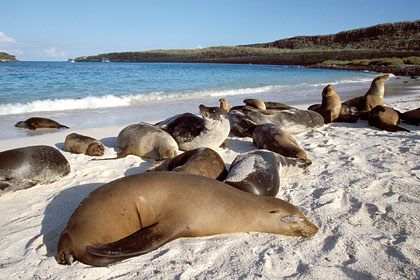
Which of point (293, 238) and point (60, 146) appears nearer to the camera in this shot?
point (293, 238)

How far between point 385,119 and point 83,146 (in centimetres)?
604

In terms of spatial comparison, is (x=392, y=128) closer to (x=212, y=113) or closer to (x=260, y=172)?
(x=212, y=113)

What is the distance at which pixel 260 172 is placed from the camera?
346 centimetres

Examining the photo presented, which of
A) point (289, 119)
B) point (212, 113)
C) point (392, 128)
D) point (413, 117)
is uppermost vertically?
point (212, 113)

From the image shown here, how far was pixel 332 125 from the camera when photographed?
7.39 m

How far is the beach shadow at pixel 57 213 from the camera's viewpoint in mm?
2709

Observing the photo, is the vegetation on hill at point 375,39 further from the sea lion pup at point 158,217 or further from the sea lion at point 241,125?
the sea lion pup at point 158,217

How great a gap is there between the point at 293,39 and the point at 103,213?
113338mm

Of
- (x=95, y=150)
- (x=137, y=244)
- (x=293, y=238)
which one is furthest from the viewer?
(x=95, y=150)

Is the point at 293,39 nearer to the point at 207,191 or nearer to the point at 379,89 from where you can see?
the point at 379,89

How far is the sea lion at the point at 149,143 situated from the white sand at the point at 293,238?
364 millimetres

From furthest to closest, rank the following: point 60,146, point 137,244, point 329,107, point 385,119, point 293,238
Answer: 1. point 329,107
2. point 385,119
3. point 60,146
4. point 293,238
5. point 137,244

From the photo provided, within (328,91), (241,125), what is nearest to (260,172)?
(241,125)

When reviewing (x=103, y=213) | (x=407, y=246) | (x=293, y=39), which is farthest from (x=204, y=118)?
(x=293, y=39)
